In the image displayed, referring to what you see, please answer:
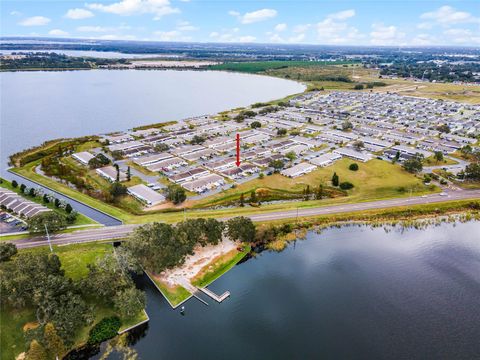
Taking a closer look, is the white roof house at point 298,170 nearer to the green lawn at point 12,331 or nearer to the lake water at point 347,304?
the lake water at point 347,304

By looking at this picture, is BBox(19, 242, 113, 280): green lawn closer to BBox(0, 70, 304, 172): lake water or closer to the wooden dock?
the wooden dock

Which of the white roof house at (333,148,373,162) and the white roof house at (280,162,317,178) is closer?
the white roof house at (280,162,317,178)

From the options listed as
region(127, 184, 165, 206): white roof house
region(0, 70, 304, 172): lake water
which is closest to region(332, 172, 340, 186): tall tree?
region(127, 184, 165, 206): white roof house

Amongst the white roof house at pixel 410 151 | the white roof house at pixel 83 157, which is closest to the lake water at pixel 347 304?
the white roof house at pixel 410 151

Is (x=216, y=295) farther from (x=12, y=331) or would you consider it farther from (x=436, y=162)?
(x=436, y=162)

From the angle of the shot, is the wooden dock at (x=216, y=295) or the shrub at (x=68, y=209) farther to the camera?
the shrub at (x=68, y=209)
